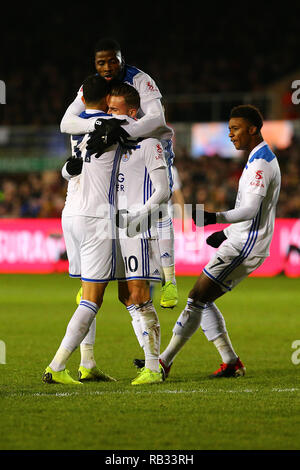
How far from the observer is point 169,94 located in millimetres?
29953

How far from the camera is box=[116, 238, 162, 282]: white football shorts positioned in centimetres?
639

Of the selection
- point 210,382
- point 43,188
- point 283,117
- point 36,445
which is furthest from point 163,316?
point 283,117

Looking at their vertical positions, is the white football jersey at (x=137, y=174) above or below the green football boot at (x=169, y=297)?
above

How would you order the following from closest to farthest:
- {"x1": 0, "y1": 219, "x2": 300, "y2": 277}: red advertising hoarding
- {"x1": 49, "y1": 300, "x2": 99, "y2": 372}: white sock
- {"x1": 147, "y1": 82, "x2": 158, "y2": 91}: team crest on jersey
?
{"x1": 49, "y1": 300, "x2": 99, "y2": 372}: white sock < {"x1": 147, "y1": 82, "x2": 158, "y2": 91}: team crest on jersey < {"x1": 0, "y1": 219, "x2": 300, "y2": 277}: red advertising hoarding

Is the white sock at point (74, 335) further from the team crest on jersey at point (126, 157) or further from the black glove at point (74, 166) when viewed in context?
the team crest on jersey at point (126, 157)

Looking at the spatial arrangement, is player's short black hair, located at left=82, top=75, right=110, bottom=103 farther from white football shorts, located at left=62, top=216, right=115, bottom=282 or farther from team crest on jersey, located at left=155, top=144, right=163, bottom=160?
white football shorts, located at left=62, top=216, right=115, bottom=282

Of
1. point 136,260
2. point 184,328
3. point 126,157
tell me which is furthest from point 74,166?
point 184,328

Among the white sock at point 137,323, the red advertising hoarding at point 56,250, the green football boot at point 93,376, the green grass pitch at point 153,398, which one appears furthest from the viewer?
the red advertising hoarding at point 56,250

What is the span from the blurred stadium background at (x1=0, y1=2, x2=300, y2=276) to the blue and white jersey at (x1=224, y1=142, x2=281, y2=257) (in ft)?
37.1

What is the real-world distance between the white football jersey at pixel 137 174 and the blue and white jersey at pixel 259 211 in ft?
2.44

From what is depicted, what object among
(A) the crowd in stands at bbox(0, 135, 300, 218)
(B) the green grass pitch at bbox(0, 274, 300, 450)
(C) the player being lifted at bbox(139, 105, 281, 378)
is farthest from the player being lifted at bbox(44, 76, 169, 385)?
(A) the crowd in stands at bbox(0, 135, 300, 218)

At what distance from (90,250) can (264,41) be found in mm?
25939

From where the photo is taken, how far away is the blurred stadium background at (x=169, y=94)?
19.9 meters

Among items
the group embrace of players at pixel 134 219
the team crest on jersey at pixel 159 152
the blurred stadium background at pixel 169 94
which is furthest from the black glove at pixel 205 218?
the blurred stadium background at pixel 169 94
